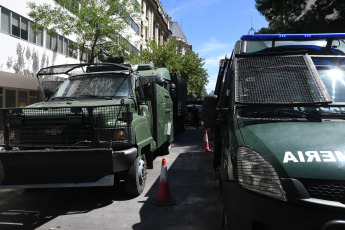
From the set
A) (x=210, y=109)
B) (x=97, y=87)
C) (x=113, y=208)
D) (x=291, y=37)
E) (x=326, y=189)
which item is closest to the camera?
(x=326, y=189)

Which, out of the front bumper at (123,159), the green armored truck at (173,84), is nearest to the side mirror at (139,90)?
the front bumper at (123,159)

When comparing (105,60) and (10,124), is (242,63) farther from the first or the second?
(105,60)

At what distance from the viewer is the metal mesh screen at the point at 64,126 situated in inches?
178

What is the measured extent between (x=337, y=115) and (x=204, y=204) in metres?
2.68

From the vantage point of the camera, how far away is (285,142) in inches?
96.5

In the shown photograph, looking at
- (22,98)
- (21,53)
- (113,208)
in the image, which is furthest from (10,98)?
(113,208)

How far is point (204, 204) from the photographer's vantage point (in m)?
4.84

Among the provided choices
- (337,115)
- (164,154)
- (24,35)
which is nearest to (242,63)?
(337,115)

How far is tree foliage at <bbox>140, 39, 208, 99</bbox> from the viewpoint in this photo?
3081cm

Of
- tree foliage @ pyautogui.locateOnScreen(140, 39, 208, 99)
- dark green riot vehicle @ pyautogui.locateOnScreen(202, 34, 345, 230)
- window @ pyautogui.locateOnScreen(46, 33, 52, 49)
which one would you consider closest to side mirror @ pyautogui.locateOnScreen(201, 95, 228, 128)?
dark green riot vehicle @ pyautogui.locateOnScreen(202, 34, 345, 230)

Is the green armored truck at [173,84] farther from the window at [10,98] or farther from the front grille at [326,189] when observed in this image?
the window at [10,98]

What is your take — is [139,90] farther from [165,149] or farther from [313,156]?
[313,156]

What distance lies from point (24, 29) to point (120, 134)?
581 inches

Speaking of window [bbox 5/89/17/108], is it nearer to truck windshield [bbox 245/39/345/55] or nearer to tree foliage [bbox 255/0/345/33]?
tree foliage [bbox 255/0/345/33]
